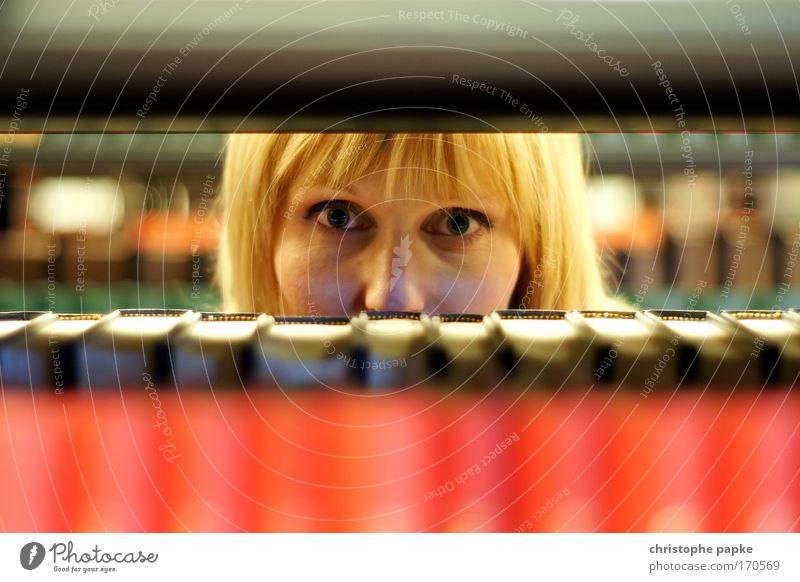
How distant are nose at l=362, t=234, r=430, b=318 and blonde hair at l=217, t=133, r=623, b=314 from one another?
74mm

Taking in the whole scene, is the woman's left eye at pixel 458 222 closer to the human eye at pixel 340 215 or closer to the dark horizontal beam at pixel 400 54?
the human eye at pixel 340 215

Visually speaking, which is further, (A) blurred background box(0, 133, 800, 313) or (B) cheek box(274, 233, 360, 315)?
(A) blurred background box(0, 133, 800, 313)

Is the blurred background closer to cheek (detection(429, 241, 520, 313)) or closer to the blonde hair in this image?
the blonde hair

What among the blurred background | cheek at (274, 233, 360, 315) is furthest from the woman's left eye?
the blurred background

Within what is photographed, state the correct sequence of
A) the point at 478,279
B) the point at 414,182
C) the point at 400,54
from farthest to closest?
the point at 478,279, the point at 414,182, the point at 400,54

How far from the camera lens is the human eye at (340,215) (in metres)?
0.79

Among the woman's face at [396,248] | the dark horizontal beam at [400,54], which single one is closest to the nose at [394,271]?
the woman's face at [396,248]

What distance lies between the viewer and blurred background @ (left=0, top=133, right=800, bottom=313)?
1.15 meters

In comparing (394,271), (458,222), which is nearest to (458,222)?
(458,222)

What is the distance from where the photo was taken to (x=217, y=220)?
5.70ft

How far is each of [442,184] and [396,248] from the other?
9cm

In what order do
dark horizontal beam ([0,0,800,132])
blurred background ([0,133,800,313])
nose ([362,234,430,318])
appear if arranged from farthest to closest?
blurred background ([0,133,800,313])
nose ([362,234,430,318])
dark horizontal beam ([0,0,800,132])

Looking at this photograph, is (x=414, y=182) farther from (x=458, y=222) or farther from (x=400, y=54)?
(x=400, y=54)

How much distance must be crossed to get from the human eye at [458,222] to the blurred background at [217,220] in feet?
0.89
